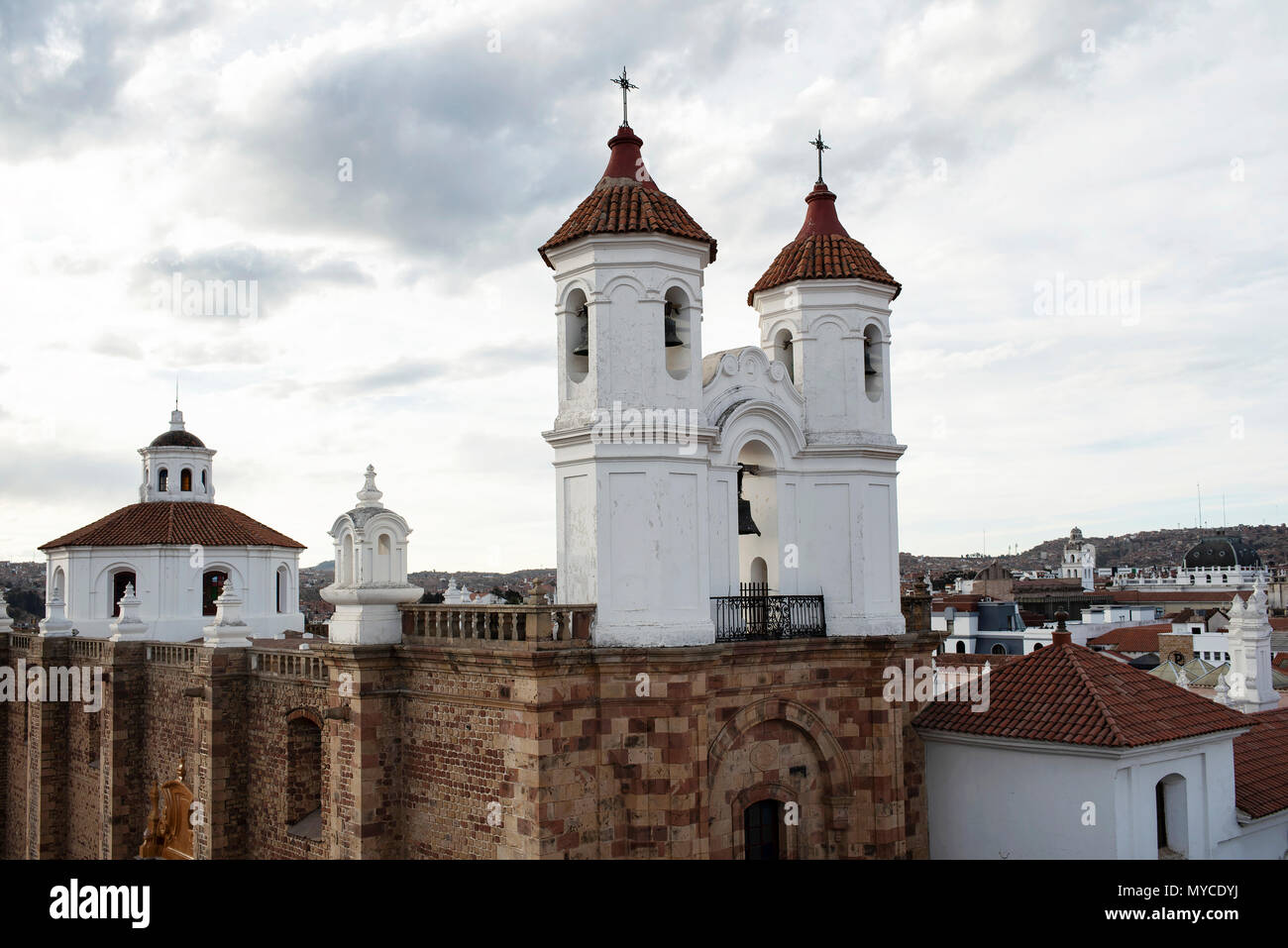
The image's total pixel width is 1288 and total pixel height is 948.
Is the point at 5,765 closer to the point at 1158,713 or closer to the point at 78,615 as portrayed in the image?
the point at 78,615

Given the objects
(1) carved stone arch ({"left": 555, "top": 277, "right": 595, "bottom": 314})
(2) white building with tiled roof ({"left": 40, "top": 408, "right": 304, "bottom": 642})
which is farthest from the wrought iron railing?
(2) white building with tiled roof ({"left": 40, "top": 408, "right": 304, "bottom": 642})

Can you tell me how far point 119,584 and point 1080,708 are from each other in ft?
91.4

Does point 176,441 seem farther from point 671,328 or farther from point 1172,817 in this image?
point 1172,817

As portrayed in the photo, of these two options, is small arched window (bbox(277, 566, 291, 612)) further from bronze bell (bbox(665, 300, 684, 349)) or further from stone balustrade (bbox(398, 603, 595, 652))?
bronze bell (bbox(665, 300, 684, 349))

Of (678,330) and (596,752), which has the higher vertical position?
(678,330)

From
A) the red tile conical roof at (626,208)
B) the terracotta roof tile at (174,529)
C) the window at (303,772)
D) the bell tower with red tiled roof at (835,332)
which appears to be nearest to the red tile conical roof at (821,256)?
the bell tower with red tiled roof at (835,332)

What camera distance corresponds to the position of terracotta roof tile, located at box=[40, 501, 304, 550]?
109 ft

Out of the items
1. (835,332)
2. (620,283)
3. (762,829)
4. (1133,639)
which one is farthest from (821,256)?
(1133,639)

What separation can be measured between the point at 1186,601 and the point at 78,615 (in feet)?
316

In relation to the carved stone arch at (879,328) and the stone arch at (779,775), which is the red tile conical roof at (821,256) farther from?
the stone arch at (779,775)

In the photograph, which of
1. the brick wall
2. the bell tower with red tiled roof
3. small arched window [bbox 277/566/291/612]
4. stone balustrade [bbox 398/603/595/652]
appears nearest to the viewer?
stone balustrade [bbox 398/603/595/652]

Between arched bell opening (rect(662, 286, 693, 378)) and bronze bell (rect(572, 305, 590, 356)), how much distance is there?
122 centimetres

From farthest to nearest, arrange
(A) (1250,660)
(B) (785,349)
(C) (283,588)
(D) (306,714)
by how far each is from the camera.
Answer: (C) (283,588) < (A) (1250,660) < (D) (306,714) < (B) (785,349)

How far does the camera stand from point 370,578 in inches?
665
